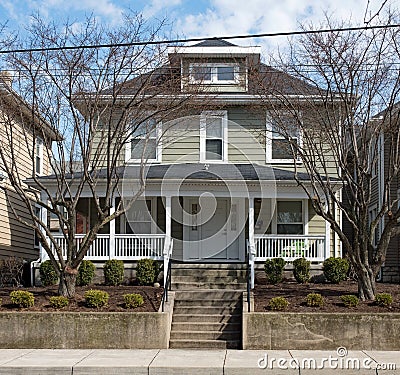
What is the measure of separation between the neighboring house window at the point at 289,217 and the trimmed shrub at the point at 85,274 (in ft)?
19.9

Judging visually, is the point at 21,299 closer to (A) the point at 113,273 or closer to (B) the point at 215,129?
(A) the point at 113,273

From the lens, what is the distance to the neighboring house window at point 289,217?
20.2 metres

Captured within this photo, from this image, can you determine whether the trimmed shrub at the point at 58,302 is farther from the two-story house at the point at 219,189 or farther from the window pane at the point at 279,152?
the window pane at the point at 279,152

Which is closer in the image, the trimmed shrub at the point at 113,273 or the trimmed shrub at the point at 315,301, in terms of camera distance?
the trimmed shrub at the point at 315,301

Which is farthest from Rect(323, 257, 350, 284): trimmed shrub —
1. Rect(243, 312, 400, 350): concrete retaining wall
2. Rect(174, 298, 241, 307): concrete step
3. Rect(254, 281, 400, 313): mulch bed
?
Rect(243, 312, 400, 350): concrete retaining wall

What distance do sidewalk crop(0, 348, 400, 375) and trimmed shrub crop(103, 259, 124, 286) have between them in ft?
15.9

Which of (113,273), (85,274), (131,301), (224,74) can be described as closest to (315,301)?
(131,301)

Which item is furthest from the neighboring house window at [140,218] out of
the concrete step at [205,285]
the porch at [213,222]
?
the concrete step at [205,285]

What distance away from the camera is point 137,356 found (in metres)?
12.0

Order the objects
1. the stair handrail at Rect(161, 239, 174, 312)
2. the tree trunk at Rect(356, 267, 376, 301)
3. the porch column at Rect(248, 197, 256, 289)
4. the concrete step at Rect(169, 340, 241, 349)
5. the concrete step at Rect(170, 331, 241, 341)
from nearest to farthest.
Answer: the concrete step at Rect(169, 340, 241, 349) < the concrete step at Rect(170, 331, 241, 341) < the stair handrail at Rect(161, 239, 174, 312) < the tree trunk at Rect(356, 267, 376, 301) < the porch column at Rect(248, 197, 256, 289)

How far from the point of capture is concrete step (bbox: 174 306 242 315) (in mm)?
14508

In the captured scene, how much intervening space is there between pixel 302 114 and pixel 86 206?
8171 mm

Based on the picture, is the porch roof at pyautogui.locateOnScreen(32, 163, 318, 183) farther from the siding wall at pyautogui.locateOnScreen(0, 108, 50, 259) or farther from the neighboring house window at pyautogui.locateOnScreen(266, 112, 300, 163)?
the siding wall at pyautogui.locateOnScreen(0, 108, 50, 259)

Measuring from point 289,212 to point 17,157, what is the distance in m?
9.09
